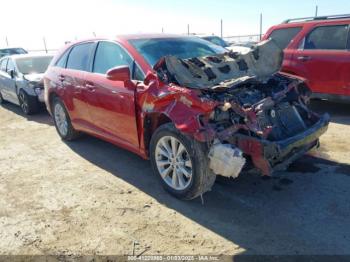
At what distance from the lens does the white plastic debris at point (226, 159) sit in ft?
11.3

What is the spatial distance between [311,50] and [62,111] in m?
4.89

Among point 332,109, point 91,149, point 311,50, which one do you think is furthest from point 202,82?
point 332,109

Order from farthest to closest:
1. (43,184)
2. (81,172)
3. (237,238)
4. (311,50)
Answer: (311,50) < (81,172) < (43,184) < (237,238)

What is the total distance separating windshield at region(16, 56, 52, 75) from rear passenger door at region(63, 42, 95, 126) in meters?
4.17

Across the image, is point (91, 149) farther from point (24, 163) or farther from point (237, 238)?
point (237, 238)

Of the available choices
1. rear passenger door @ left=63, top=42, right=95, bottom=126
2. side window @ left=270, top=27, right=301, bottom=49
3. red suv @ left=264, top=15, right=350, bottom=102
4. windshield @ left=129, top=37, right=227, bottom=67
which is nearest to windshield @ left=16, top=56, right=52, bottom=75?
rear passenger door @ left=63, top=42, right=95, bottom=126

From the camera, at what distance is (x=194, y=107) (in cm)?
365

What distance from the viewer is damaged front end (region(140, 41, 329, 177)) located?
3.59 metres

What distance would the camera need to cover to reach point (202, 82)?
4.07 m

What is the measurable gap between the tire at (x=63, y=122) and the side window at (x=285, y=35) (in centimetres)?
464

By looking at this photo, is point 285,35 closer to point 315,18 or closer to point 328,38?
point 315,18

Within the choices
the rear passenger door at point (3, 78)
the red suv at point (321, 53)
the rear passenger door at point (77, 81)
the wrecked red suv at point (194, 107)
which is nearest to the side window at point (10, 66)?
the rear passenger door at point (3, 78)

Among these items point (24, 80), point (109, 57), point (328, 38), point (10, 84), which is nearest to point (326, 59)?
point (328, 38)

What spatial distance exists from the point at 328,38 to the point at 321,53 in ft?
1.12
